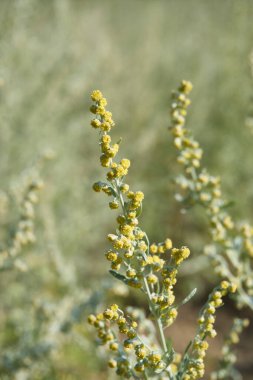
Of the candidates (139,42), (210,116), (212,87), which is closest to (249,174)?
(210,116)

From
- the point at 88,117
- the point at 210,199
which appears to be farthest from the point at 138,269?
the point at 88,117

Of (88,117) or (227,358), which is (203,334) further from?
(88,117)

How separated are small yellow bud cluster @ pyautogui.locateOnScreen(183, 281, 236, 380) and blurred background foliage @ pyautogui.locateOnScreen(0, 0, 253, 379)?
0.64 metres

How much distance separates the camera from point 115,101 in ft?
18.3

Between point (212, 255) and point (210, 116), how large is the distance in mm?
4137

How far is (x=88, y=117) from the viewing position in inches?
177

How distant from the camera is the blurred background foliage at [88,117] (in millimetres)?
3785

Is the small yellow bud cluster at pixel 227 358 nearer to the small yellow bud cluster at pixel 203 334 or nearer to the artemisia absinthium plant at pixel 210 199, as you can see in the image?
the artemisia absinthium plant at pixel 210 199

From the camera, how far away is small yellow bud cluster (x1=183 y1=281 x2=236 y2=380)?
3.90 ft

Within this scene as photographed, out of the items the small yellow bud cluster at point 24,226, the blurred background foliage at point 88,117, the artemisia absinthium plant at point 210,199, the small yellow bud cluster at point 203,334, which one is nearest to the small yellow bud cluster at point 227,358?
the artemisia absinthium plant at point 210,199

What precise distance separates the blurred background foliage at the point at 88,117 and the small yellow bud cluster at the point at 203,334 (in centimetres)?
64

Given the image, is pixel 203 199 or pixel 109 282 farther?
pixel 109 282

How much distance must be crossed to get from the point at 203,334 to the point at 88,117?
3496 mm

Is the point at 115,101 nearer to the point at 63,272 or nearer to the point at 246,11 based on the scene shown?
the point at 246,11
